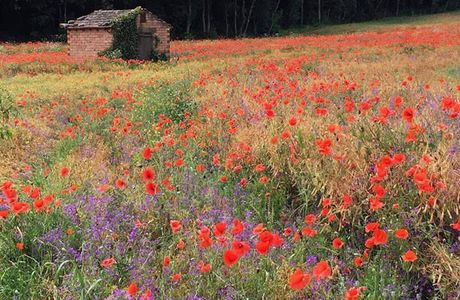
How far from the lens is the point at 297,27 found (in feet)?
204

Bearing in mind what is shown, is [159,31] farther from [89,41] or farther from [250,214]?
[250,214]

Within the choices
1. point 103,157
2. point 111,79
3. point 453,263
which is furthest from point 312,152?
point 111,79

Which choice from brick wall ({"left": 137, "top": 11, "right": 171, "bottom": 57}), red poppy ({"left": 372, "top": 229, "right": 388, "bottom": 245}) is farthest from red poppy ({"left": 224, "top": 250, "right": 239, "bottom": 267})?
brick wall ({"left": 137, "top": 11, "right": 171, "bottom": 57})

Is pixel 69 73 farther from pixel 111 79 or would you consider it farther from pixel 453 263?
pixel 453 263

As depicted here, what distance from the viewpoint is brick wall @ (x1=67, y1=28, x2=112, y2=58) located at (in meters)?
25.4

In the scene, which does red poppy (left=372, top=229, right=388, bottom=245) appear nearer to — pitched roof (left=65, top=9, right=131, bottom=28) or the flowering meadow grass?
the flowering meadow grass

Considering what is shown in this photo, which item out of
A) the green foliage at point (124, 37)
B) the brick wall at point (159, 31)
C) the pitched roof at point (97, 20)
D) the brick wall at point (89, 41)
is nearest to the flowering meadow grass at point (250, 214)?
the green foliage at point (124, 37)

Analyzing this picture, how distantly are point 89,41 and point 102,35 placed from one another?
2.72 feet

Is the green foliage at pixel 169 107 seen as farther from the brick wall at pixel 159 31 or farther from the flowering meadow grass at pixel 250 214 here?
Result: the brick wall at pixel 159 31

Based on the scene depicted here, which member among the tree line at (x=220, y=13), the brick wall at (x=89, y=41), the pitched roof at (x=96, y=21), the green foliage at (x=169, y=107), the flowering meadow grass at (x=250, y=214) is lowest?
the flowering meadow grass at (x=250, y=214)

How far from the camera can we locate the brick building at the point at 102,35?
25.3m

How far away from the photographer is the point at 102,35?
25391mm

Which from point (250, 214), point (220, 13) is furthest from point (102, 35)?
point (220, 13)

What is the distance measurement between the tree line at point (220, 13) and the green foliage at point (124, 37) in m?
20.5
